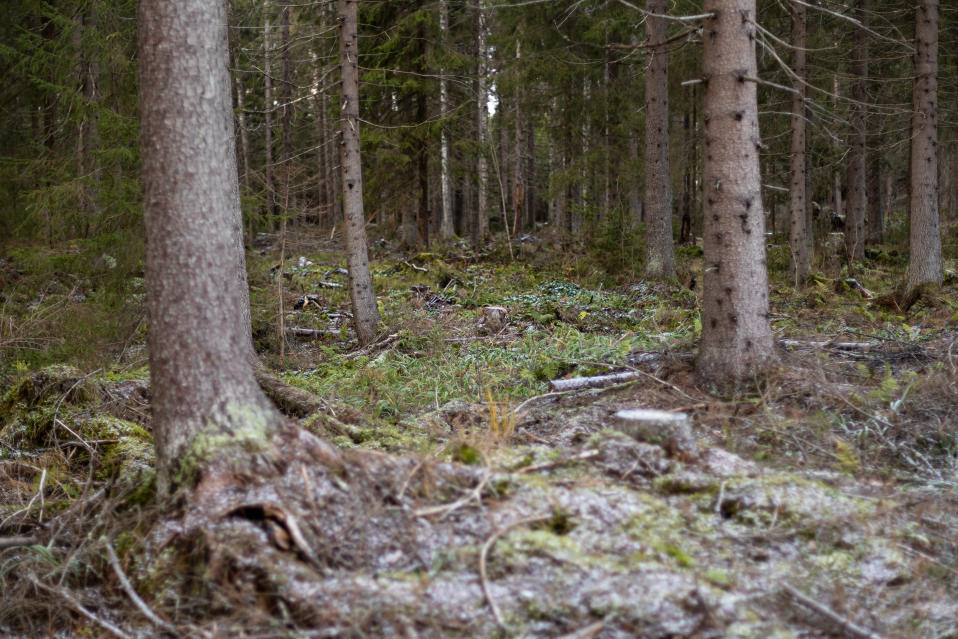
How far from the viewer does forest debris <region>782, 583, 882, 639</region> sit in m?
2.63

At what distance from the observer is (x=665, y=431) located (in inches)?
163

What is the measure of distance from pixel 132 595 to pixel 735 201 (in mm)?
4949

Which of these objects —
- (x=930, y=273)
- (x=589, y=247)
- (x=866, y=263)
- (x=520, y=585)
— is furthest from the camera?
(x=866, y=263)

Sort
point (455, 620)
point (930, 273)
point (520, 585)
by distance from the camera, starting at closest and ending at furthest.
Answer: point (455, 620) → point (520, 585) → point (930, 273)

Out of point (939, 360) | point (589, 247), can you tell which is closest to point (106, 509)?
point (939, 360)

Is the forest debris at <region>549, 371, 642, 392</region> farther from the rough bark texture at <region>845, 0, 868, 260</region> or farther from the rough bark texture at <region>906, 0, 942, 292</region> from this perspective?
the rough bark texture at <region>845, 0, 868, 260</region>

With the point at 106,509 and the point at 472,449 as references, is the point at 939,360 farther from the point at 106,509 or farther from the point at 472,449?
the point at 106,509

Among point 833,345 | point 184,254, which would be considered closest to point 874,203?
point 833,345

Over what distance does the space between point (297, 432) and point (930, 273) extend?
11.8 metres

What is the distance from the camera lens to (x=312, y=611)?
2.80m

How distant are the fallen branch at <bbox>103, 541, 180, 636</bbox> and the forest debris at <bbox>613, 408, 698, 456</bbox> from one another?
2.80 metres

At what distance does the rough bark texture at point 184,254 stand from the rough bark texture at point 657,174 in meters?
10.7

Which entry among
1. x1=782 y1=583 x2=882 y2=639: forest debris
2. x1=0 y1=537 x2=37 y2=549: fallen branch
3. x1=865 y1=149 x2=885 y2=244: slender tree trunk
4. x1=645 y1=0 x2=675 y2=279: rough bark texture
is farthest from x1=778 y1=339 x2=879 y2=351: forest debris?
x1=865 y1=149 x2=885 y2=244: slender tree trunk

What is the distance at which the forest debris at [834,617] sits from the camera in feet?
8.62
